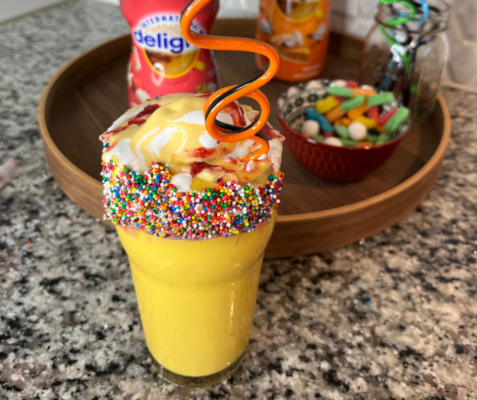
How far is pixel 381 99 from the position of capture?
0.71 meters

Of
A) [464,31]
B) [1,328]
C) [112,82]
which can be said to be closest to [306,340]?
[1,328]

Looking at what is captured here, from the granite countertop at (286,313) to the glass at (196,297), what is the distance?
0.09ft

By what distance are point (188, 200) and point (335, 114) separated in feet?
1.60

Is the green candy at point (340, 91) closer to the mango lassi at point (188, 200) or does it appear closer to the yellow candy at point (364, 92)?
the yellow candy at point (364, 92)

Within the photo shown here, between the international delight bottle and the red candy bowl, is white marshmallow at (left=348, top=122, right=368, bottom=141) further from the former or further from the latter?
the international delight bottle

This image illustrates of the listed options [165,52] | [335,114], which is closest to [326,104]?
[335,114]

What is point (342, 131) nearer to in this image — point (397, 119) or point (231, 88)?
point (397, 119)

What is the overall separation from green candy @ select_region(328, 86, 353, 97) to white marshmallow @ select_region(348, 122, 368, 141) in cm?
6

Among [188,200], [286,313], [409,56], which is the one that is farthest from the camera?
[409,56]

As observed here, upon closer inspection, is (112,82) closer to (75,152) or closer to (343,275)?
(75,152)

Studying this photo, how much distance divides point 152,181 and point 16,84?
814 millimetres

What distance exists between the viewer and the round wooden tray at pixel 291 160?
1.88 feet

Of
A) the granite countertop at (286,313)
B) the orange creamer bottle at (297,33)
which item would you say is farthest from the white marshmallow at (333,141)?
the orange creamer bottle at (297,33)

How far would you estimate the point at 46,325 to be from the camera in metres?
0.50
